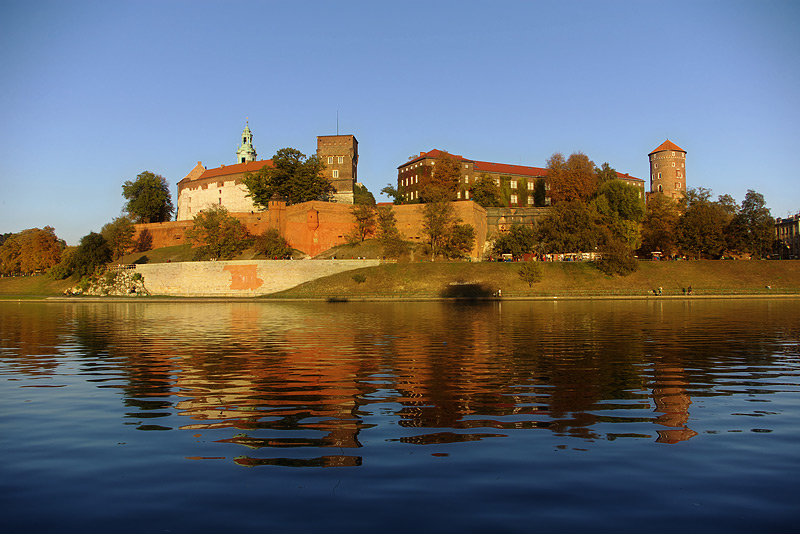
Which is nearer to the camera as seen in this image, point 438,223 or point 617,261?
point 617,261

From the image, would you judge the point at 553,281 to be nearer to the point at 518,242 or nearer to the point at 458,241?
the point at 518,242

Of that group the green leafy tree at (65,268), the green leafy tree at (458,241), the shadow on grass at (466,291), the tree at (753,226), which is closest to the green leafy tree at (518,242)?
the green leafy tree at (458,241)

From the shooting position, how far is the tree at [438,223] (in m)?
59.0

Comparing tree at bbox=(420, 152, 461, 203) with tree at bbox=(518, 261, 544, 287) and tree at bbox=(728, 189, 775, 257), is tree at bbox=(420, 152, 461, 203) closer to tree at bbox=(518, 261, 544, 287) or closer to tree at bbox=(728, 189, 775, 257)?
tree at bbox=(518, 261, 544, 287)

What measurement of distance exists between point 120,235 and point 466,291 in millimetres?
45634

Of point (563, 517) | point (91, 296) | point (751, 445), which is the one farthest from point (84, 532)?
point (91, 296)

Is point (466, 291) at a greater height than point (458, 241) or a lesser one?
lesser

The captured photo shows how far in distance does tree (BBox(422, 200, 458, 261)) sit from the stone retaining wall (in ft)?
24.4

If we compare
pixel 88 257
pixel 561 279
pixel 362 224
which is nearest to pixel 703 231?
pixel 561 279

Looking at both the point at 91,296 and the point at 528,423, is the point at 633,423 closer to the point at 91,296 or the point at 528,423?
the point at 528,423

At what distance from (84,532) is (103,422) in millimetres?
3938

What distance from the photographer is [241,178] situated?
273 ft

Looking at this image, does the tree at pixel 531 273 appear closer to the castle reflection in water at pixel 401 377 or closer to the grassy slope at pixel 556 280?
the grassy slope at pixel 556 280

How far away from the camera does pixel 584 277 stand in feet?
168
